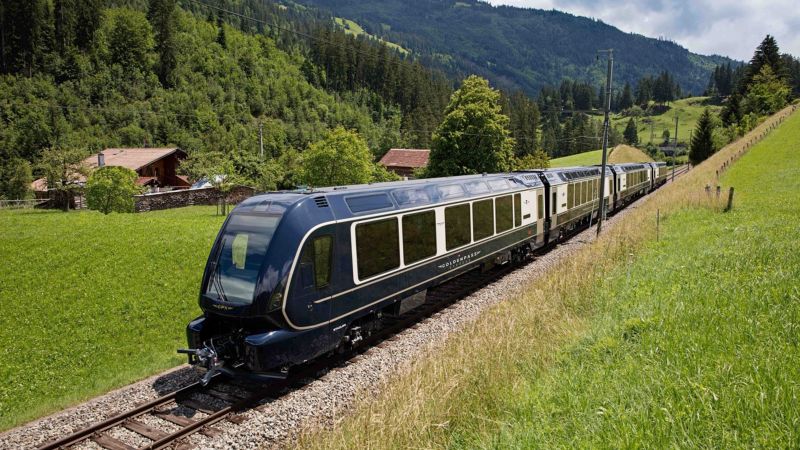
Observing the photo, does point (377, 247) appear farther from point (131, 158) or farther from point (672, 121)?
point (672, 121)

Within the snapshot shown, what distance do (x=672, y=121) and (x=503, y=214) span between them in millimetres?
172193

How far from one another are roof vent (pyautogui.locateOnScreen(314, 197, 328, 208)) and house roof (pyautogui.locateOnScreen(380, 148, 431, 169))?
66.3 meters

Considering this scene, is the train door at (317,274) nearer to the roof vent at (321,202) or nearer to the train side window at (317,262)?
the train side window at (317,262)

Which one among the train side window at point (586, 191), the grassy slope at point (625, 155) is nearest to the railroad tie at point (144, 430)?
the train side window at point (586, 191)

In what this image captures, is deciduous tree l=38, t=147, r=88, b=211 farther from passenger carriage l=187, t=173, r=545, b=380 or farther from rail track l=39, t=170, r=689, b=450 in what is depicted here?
rail track l=39, t=170, r=689, b=450

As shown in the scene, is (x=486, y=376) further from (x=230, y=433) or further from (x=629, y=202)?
(x=629, y=202)

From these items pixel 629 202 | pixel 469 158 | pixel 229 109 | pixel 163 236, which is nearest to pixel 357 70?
pixel 229 109

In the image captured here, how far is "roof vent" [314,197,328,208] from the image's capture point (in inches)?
357

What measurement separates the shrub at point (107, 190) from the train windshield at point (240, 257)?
78.3 feet

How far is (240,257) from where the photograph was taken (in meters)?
8.64

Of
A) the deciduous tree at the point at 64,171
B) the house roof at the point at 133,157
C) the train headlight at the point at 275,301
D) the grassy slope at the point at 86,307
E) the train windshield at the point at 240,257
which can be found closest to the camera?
the train headlight at the point at 275,301

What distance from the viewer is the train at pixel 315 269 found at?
26.7 ft

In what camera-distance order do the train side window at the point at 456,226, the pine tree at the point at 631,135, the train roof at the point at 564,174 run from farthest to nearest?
the pine tree at the point at 631,135, the train roof at the point at 564,174, the train side window at the point at 456,226

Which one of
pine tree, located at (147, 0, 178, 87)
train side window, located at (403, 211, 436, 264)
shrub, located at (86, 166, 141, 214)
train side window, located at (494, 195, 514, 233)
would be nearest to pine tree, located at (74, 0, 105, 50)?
pine tree, located at (147, 0, 178, 87)
